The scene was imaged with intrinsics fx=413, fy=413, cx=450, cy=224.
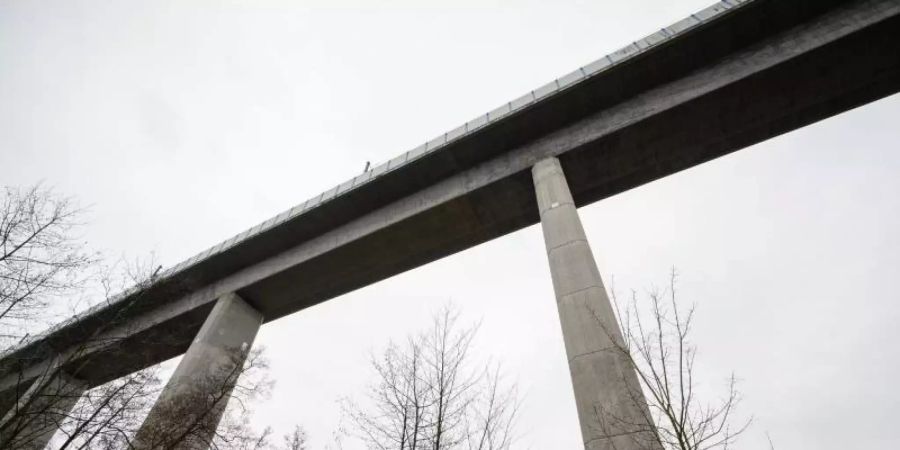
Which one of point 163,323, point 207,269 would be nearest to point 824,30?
point 207,269

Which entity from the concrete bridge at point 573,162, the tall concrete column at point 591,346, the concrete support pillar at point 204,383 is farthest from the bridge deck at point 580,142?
the tall concrete column at point 591,346

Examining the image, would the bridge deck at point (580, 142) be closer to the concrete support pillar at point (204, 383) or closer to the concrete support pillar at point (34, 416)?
the concrete support pillar at point (34, 416)

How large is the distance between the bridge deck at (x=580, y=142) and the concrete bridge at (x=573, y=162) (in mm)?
46

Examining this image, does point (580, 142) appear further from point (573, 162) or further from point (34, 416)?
point (34, 416)

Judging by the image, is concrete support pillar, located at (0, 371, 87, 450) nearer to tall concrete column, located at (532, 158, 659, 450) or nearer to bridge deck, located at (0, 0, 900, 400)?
bridge deck, located at (0, 0, 900, 400)

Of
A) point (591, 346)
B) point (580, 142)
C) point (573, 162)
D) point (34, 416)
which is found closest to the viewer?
point (591, 346)

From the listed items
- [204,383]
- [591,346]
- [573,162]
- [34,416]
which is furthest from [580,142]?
[34,416]

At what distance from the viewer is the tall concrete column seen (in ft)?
22.9

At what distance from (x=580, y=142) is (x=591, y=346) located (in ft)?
22.4

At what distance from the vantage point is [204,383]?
1461cm

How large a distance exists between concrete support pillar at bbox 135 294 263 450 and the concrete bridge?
0.37 feet

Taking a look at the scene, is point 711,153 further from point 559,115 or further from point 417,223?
point 417,223

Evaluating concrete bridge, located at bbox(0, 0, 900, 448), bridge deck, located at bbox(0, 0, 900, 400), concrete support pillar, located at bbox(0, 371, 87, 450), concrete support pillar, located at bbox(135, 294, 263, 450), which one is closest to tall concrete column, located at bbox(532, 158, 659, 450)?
concrete bridge, located at bbox(0, 0, 900, 448)

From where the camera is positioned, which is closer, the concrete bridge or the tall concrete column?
the tall concrete column
